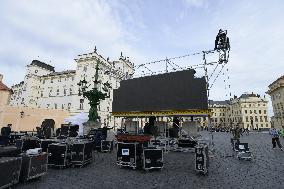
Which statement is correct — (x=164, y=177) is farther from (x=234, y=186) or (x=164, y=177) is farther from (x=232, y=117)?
(x=232, y=117)

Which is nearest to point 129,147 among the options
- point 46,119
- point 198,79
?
point 198,79

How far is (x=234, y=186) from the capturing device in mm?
7164

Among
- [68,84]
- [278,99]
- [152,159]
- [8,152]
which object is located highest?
[68,84]

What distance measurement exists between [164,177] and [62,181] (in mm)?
3971

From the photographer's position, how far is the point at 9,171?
6449 mm

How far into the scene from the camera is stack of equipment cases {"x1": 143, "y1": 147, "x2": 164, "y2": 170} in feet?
31.5

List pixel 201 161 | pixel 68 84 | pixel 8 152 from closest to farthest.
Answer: pixel 8 152 → pixel 201 161 → pixel 68 84

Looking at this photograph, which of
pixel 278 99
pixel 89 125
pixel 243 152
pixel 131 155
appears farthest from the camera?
pixel 278 99

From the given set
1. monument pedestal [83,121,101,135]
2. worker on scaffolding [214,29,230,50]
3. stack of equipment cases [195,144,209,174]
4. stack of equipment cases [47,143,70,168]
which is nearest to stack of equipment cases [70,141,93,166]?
stack of equipment cases [47,143,70,168]

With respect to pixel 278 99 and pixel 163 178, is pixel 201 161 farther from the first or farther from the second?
pixel 278 99

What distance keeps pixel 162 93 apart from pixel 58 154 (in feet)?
32.4

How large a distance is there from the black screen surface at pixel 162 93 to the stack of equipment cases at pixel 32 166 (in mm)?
10497

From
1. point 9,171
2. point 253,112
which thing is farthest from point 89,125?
point 253,112

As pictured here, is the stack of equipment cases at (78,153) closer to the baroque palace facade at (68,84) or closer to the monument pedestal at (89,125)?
the monument pedestal at (89,125)
